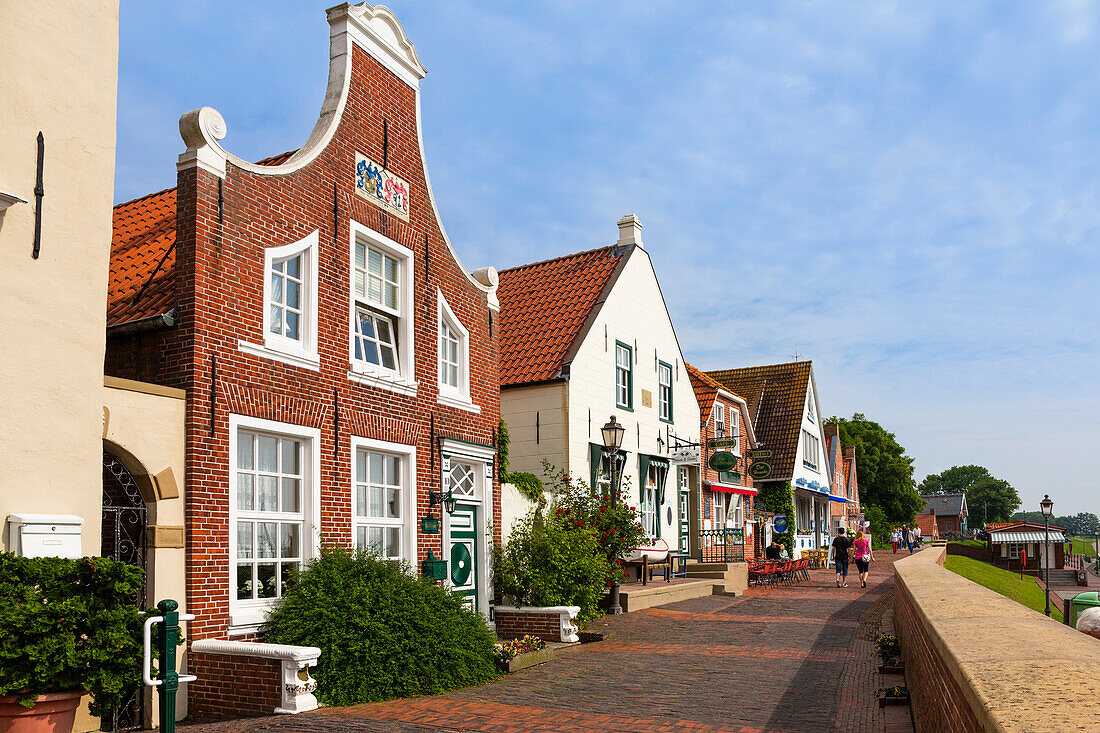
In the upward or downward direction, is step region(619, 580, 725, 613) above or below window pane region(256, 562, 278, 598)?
below

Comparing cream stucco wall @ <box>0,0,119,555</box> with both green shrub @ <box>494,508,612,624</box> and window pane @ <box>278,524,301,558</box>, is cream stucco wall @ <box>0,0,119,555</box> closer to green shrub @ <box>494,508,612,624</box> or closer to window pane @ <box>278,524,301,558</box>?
window pane @ <box>278,524,301,558</box>

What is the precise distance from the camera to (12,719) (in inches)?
254

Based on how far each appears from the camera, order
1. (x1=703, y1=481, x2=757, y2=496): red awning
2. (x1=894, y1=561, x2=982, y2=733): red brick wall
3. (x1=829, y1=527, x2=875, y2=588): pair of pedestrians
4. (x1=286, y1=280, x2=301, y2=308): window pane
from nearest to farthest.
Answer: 1. (x1=894, y1=561, x2=982, y2=733): red brick wall
2. (x1=286, y1=280, x2=301, y2=308): window pane
3. (x1=829, y1=527, x2=875, y2=588): pair of pedestrians
4. (x1=703, y1=481, x2=757, y2=496): red awning

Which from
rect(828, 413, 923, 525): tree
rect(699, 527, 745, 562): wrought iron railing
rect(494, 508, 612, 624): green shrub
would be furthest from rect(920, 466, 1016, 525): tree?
rect(494, 508, 612, 624): green shrub

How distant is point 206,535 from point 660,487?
15.7 meters

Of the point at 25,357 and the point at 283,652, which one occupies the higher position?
the point at 25,357

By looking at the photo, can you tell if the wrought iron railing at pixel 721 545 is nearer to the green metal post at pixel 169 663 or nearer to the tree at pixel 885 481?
the green metal post at pixel 169 663

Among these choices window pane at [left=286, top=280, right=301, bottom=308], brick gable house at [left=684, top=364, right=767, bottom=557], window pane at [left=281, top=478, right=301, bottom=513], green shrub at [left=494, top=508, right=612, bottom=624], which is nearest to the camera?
window pane at [left=281, top=478, right=301, bottom=513]

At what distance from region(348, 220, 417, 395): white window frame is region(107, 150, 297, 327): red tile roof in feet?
5.85

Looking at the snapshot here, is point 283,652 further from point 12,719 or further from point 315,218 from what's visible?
point 315,218

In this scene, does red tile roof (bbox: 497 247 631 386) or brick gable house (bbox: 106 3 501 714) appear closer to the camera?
brick gable house (bbox: 106 3 501 714)

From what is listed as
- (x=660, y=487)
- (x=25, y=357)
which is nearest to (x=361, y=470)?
(x=25, y=357)

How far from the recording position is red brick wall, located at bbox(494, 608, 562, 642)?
1445cm

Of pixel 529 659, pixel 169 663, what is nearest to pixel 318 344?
pixel 529 659
